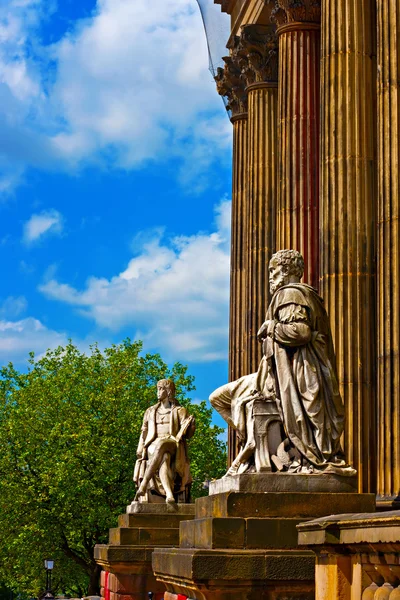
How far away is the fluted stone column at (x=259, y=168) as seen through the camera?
24.9 meters

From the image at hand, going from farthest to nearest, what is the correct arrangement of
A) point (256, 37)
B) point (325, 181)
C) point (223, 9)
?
1. point (223, 9)
2. point (256, 37)
3. point (325, 181)

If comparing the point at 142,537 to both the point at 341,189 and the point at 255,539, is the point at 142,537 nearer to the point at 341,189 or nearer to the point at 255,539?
the point at 341,189

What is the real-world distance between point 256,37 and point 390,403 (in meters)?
12.8

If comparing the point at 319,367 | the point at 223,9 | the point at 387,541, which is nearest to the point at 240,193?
the point at 223,9

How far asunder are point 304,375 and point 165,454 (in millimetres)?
10560

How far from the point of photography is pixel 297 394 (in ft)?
38.6

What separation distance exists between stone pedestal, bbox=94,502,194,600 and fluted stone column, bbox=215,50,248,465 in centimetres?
402

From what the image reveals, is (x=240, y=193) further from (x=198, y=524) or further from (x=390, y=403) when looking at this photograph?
(x=198, y=524)

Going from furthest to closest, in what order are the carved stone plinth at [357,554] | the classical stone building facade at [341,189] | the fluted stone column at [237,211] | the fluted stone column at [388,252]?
1. the fluted stone column at [237,211]
2. the classical stone building facade at [341,189]
3. the fluted stone column at [388,252]
4. the carved stone plinth at [357,554]

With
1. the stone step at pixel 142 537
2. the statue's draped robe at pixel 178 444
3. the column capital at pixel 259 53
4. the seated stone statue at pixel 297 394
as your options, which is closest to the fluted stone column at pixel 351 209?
the stone step at pixel 142 537

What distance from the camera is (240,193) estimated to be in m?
27.9

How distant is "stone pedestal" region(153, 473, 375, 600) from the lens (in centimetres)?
1072

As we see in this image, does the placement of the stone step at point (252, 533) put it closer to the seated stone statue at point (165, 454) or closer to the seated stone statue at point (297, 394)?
the seated stone statue at point (297, 394)

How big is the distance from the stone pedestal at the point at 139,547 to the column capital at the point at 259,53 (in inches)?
393
